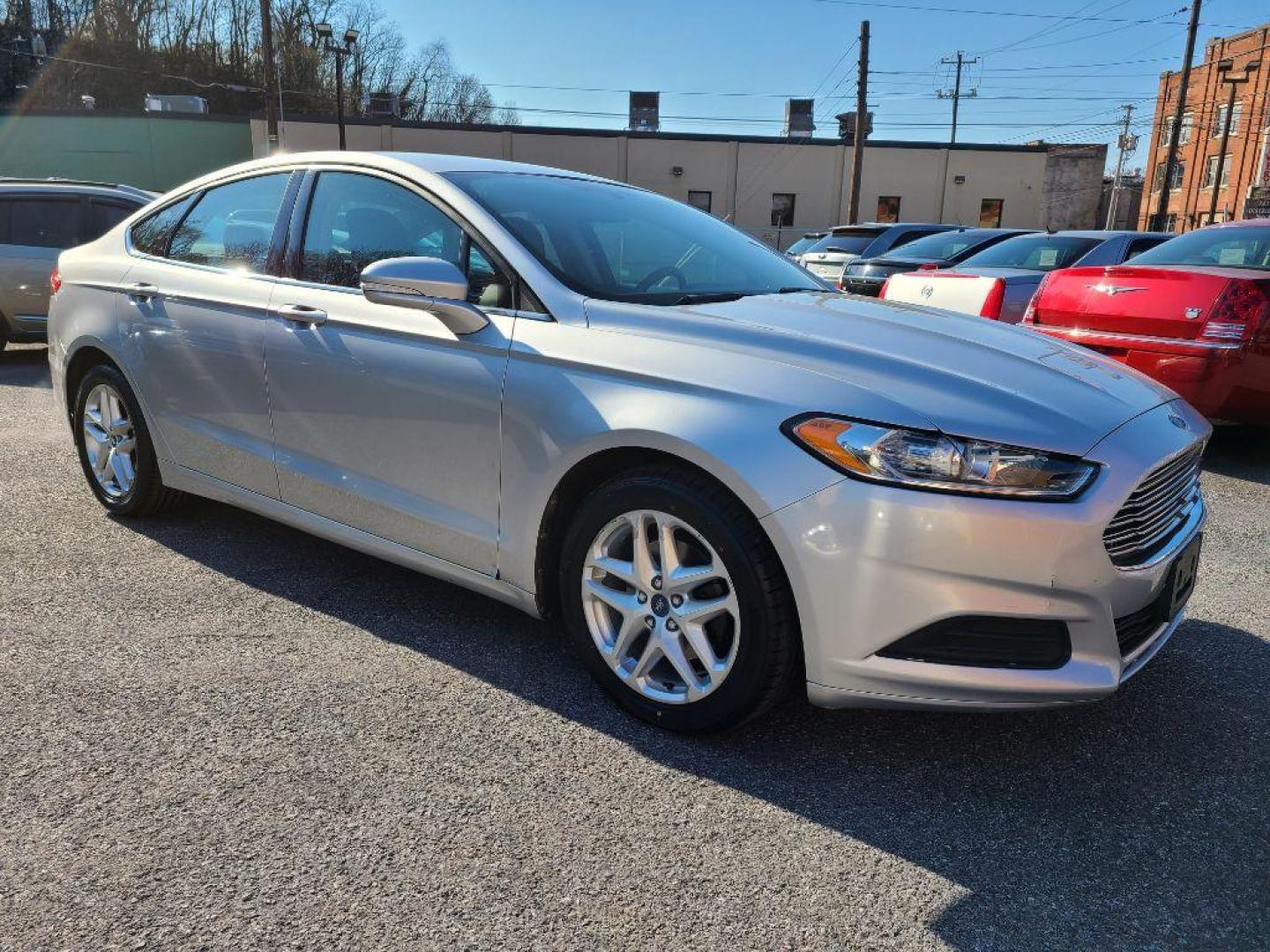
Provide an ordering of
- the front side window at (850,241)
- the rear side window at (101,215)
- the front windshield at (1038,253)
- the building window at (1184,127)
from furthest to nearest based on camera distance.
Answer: the building window at (1184,127), the front side window at (850,241), the rear side window at (101,215), the front windshield at (1038,253)

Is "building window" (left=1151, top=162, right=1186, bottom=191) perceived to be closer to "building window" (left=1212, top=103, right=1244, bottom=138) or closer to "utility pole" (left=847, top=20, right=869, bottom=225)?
"building window" (left=1212, top=103, right=1244, bottom=138)

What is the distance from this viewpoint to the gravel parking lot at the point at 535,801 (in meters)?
1.95

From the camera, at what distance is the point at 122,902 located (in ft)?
6.38

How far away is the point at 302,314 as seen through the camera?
10.9 feet

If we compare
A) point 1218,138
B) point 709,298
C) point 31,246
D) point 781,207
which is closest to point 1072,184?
point 1218,138

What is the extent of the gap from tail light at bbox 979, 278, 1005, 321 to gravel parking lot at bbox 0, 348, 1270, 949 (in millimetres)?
3707

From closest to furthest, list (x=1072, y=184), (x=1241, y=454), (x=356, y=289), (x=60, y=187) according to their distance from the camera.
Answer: (x=356, y=289), (x=1241, y=454), (x=60, y=187), (x=1072, y=184)

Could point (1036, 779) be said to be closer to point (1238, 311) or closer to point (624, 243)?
point (624, 243)

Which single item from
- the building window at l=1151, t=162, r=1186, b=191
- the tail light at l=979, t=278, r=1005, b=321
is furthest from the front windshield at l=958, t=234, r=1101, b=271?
the building window at l=1151, t=162, r=1186, b=191

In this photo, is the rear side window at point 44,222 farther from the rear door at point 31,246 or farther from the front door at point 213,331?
the front door at point 213,331

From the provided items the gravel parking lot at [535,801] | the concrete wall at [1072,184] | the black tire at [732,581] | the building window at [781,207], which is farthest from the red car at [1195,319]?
the concrete wall at [1072,184]

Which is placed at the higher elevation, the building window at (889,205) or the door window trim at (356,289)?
the building window at (889,205)

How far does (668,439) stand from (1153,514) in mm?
1257

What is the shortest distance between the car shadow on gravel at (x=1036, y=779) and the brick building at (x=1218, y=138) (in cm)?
4488
